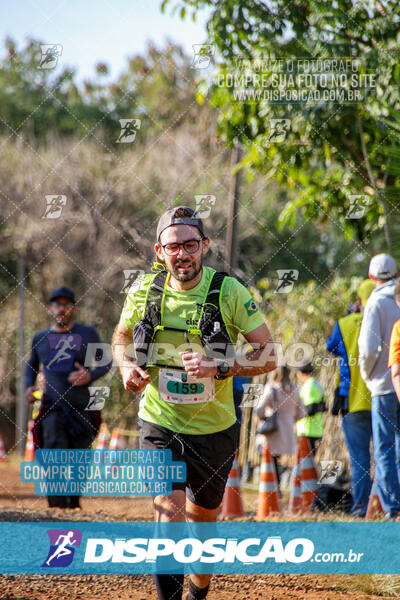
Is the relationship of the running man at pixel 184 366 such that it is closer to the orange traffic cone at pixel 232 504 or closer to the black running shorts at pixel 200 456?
the black running shorts at pixel 200 456

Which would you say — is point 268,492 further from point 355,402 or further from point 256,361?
point 256,361

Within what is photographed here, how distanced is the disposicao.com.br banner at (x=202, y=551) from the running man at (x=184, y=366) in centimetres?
13

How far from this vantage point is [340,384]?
6.81 metres

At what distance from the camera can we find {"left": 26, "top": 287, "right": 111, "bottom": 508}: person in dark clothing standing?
284 inches

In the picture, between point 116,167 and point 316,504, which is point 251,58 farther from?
point 116,167

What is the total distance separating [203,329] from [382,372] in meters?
2.84

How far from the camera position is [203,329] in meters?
3.79

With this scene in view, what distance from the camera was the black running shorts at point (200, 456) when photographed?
3.81 metres

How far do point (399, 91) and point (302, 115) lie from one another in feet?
3.41

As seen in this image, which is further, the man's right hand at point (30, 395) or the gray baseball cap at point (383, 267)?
the man's right hand at point (30, 395)
